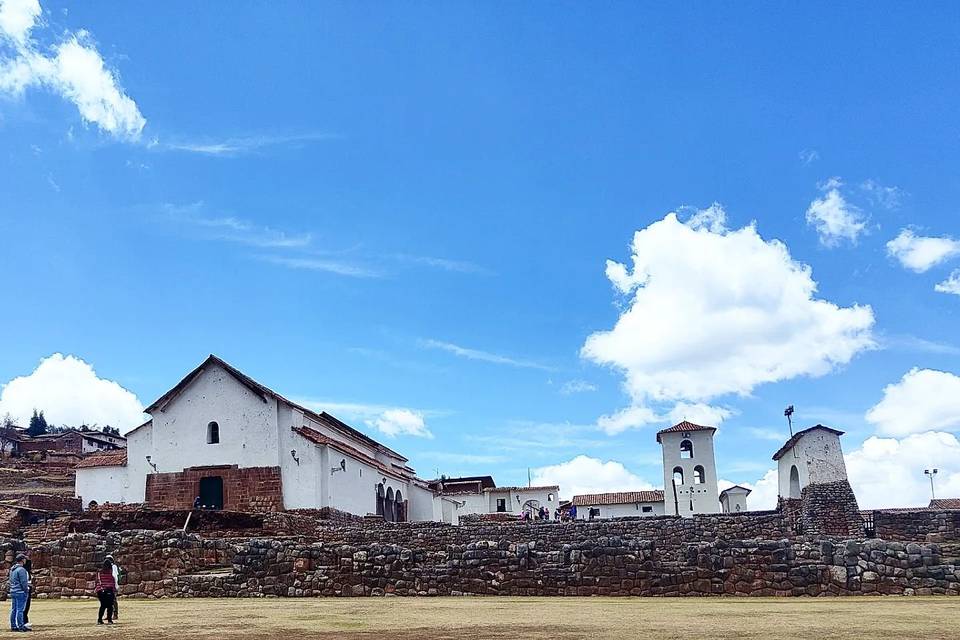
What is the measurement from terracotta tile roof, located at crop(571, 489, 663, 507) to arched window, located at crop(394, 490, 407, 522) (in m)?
20.5

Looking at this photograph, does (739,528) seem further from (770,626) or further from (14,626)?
(14,626)

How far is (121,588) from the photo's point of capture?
73.8 feet

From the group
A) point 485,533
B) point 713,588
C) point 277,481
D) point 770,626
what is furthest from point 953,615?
point 277,481

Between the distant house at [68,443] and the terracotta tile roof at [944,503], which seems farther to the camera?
the distant house at [68,443]

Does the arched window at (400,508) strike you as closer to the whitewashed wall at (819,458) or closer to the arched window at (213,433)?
the arched window at (213,433)

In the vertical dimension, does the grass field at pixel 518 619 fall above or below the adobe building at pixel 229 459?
below

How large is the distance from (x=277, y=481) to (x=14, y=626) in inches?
1045

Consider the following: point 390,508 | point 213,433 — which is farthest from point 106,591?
point 390,508

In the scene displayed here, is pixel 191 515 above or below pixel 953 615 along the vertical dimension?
above

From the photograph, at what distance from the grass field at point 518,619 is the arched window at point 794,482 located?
16500 mm

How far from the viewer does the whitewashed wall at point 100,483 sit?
4500cm

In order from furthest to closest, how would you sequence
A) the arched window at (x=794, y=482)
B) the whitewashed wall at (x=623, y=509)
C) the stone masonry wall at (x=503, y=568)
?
the whitewashed wall at (x=623, y=509) → the arched window at (x=794, y=482) → the stone masonry wall at (x=503, y=568)

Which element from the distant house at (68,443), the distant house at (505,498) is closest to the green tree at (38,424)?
the distant house at (68,443)

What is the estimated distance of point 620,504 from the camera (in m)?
66.1
